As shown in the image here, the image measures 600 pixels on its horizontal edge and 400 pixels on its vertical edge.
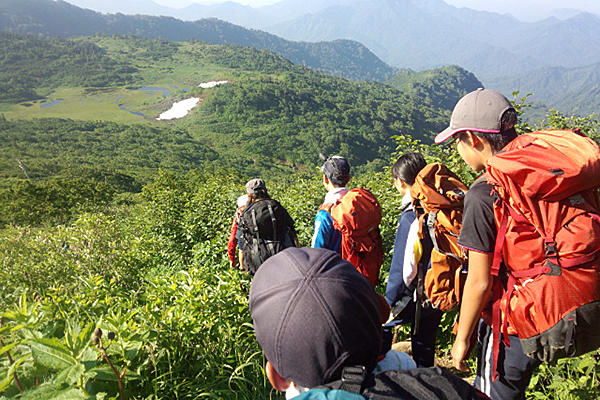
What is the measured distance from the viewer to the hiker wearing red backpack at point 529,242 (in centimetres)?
130

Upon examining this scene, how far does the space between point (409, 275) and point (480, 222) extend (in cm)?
75

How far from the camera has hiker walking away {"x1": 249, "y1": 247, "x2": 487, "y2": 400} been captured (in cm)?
83

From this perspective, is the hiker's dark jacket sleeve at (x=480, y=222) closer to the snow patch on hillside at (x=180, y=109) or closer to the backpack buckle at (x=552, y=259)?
the backpack buckle at (x=552, y=259)

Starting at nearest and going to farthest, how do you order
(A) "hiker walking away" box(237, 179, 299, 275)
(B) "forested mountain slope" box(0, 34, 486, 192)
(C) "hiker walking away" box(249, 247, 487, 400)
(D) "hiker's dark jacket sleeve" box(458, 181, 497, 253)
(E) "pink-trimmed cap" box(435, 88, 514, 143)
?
(C) "hiker walking away" box(249, 247, 487, 400), (D) "hiker's dark jacket sleeve" box(458, 181, 497, 253), (E) "pink-trimmed cap" box(435, 88, 514, 143), (A) "hiker walking away" box(237, 179, 299, 275), (B) "forested mountain slope" box(0, 34, 486, 192)

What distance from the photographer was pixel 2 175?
51.1m

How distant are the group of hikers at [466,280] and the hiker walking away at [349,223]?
0.06ft

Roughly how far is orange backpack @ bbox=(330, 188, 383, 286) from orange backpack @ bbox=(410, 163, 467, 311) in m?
0.59

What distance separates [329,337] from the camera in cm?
88

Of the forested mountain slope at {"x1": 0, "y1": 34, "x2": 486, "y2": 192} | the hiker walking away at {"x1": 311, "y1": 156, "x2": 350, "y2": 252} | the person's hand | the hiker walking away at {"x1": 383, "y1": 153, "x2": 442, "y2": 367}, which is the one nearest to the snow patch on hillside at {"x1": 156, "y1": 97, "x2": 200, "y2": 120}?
the forested mountain slope at {"x1": 0, "y1": 34, "x2": 486, "y2": 192}

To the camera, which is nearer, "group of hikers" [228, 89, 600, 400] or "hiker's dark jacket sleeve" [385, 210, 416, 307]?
"group of hikers" [228, 89, 600, 400]

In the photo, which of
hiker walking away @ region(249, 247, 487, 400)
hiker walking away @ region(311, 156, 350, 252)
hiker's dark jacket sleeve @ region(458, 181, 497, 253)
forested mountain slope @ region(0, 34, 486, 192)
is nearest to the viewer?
hiker walking away @ region(249, 247, 487, 400)

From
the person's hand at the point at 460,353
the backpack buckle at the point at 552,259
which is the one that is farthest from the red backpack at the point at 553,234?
the person's hand at the point at 460,353

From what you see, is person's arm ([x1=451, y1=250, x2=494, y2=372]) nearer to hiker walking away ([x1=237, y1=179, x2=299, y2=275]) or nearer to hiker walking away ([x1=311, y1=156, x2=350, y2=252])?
hiker walking away ([x1=311, y1=156, x2=350, y2=252])

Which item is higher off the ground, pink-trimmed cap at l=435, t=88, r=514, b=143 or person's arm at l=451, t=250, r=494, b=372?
pink-trimmed cap at l=435, t=88, r=514, b=143
